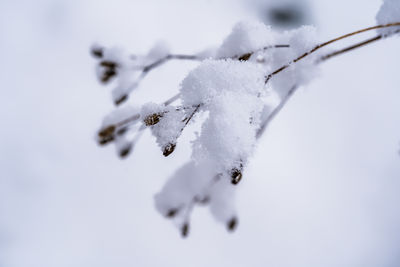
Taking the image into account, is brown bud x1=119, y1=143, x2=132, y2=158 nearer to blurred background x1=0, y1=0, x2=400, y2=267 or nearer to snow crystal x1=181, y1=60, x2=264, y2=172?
snow crystal x1=181, y1=60, x2=264, y2=172

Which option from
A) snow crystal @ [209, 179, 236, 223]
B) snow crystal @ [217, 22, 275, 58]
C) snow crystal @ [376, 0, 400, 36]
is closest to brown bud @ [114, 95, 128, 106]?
snow crystal @ [217, 22, 275, 58]

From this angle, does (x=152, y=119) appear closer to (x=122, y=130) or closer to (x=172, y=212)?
(x=122, y=130)

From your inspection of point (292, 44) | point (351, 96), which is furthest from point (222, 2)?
point (292, 44)

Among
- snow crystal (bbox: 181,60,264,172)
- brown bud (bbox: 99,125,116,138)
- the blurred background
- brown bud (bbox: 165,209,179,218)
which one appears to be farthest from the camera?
the blurred background

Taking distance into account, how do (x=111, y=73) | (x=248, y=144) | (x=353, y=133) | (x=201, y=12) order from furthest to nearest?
(x=201, y=12)
(x=353, y=133)
(x=111, y=73)
(x=248, y=144)

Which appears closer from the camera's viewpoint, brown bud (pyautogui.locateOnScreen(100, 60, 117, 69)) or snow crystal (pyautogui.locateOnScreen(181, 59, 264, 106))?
snow crystal (pyautogui.locateOnScreen(181, 59, 264, 106))

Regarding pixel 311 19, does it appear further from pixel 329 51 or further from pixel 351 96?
pixel 329 51

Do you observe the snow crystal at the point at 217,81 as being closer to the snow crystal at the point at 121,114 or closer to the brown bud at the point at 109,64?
the snow crystal at the point at 121,114

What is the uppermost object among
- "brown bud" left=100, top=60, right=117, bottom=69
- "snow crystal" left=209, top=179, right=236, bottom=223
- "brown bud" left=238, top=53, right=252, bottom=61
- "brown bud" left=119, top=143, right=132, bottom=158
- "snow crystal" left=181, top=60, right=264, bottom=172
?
"brown bud" left=100, top=60, right=117, bottom=69
